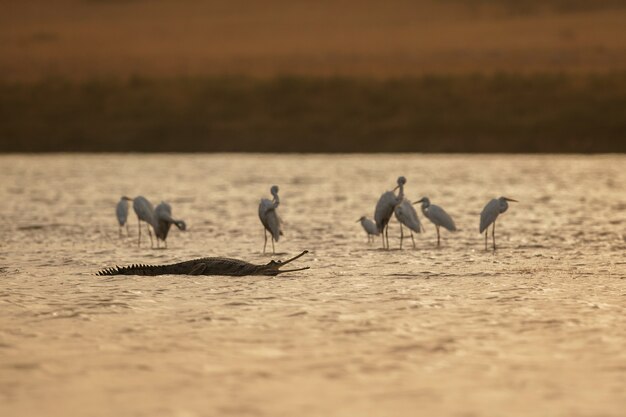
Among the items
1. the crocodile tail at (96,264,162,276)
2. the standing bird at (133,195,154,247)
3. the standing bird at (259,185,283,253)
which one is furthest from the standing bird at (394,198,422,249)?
the crocodile tail at (96,264,162,276)

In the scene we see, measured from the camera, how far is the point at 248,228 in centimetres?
2472

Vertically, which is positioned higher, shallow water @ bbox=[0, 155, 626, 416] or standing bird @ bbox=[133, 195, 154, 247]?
standing bird @ bbox=[133, 195, 154, 247]

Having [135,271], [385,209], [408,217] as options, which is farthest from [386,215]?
[135,271]

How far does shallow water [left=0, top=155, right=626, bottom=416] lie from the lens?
28.0 feet

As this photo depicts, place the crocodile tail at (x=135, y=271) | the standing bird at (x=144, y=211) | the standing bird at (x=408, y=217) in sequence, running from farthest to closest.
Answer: the standing bird at (x=144, y=211) → the standing bird at (x=408, y=217) → the crocodile tail at (x=135, y=271)

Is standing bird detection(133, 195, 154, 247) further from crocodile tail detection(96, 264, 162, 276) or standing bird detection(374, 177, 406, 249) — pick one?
crocodile tail detection(96, 264, 162, 276)

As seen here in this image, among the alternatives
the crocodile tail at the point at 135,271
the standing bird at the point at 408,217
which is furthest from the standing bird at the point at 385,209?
the crocodile tail at the point at 135,271

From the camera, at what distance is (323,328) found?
11.4 meters

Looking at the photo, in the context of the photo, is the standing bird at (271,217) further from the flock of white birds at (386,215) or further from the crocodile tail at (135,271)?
the crocodile tail at (135,271)

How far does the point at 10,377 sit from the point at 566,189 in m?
35.9

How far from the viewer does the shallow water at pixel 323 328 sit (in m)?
8.52

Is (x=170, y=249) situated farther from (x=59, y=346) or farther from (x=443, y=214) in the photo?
(x=59, y=346)

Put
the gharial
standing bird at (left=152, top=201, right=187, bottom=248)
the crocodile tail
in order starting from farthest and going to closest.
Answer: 1. standing bird at (left=152, top=201, right=187, bottom=248)
2. the crocodile tail
3. the gharial

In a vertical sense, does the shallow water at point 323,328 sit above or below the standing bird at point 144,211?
below
